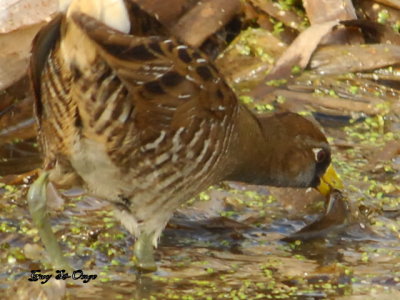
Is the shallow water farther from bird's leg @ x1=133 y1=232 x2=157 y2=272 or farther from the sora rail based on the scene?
the sora rail

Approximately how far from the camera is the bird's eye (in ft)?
25.1

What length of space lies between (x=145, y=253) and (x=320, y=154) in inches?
56.4

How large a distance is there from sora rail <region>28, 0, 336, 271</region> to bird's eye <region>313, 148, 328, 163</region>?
0.55 meters

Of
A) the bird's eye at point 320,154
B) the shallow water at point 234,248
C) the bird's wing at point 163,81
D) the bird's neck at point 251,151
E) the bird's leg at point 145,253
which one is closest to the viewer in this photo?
the bird's wing at point 163,81

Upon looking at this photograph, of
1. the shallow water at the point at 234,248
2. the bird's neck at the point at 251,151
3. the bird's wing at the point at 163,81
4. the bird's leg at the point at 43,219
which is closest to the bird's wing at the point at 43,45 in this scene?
the bird's wing at the point at 163,81

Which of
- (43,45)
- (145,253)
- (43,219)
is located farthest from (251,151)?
(43,45)

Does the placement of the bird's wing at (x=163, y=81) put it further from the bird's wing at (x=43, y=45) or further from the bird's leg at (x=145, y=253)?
the bird's leg at (x=145, y=253)

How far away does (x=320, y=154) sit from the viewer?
302 inches

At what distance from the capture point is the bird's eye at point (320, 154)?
25.1 ft

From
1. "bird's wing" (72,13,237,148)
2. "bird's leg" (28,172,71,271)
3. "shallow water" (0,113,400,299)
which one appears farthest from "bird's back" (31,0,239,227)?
"shallow water" (0,113,400,299)

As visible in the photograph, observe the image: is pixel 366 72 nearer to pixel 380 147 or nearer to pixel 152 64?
pixel 380 147

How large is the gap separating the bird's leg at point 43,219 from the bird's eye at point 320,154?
5.84ft

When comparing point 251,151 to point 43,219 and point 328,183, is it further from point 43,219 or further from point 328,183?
point 43,219

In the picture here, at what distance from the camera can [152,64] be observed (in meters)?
6.29
